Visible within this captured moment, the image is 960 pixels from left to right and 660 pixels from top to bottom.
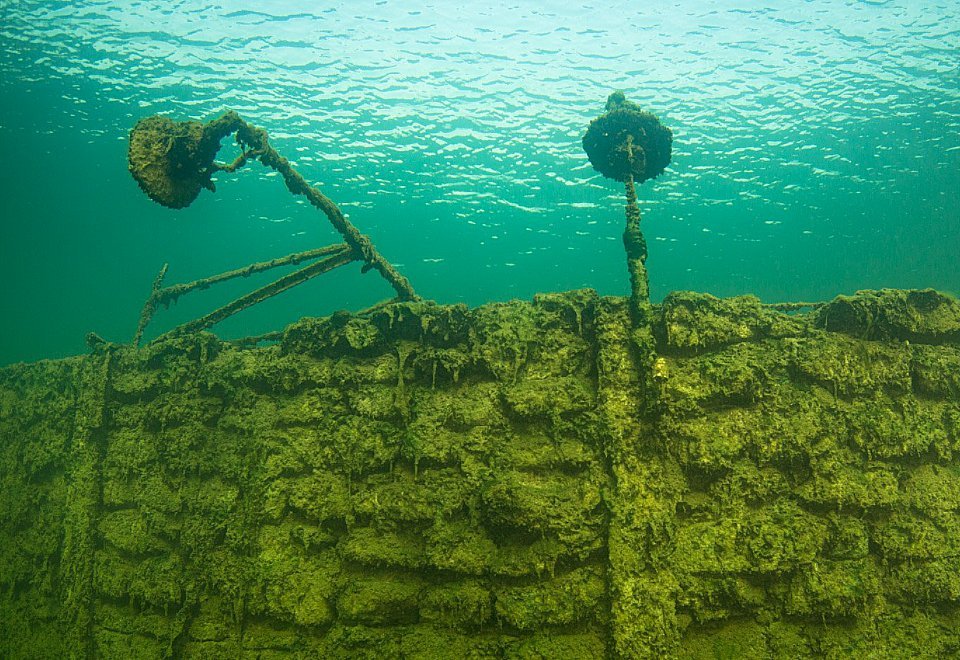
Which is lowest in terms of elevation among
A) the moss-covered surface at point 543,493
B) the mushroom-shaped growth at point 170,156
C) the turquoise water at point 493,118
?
the moss-covered surface at point 543,493

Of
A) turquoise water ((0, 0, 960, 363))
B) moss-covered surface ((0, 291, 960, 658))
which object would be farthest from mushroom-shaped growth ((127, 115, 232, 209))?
turquoise water ((0, 0, 960, 363))

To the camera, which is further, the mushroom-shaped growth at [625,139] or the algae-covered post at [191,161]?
the mushroom-shaped growth at [625,139]

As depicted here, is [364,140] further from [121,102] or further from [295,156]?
[121,102]

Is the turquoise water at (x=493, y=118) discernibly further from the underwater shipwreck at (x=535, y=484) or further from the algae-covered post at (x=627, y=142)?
the underwater shipwreck at (x=535, y=484)

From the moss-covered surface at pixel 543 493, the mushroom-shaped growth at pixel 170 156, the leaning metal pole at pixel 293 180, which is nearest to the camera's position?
the moss-covered surface at pixel 543 493

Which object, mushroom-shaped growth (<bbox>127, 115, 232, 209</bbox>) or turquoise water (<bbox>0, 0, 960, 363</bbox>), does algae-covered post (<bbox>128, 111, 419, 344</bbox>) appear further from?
turquoise water (<bbox>0, 0, 960, 363</bbox>)

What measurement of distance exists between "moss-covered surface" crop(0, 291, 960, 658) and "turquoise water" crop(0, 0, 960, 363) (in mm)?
14429

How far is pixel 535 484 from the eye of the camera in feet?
10.6

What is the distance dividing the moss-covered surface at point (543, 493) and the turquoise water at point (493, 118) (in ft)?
47.3

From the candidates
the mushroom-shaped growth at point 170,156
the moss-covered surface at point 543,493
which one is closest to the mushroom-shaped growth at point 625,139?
the moss-covered surface at point 543,493

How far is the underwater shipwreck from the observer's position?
2.88 meters

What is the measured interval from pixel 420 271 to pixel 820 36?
111 ft

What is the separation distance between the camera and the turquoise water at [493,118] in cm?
1418

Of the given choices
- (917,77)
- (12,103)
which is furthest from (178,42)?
(917,77)
